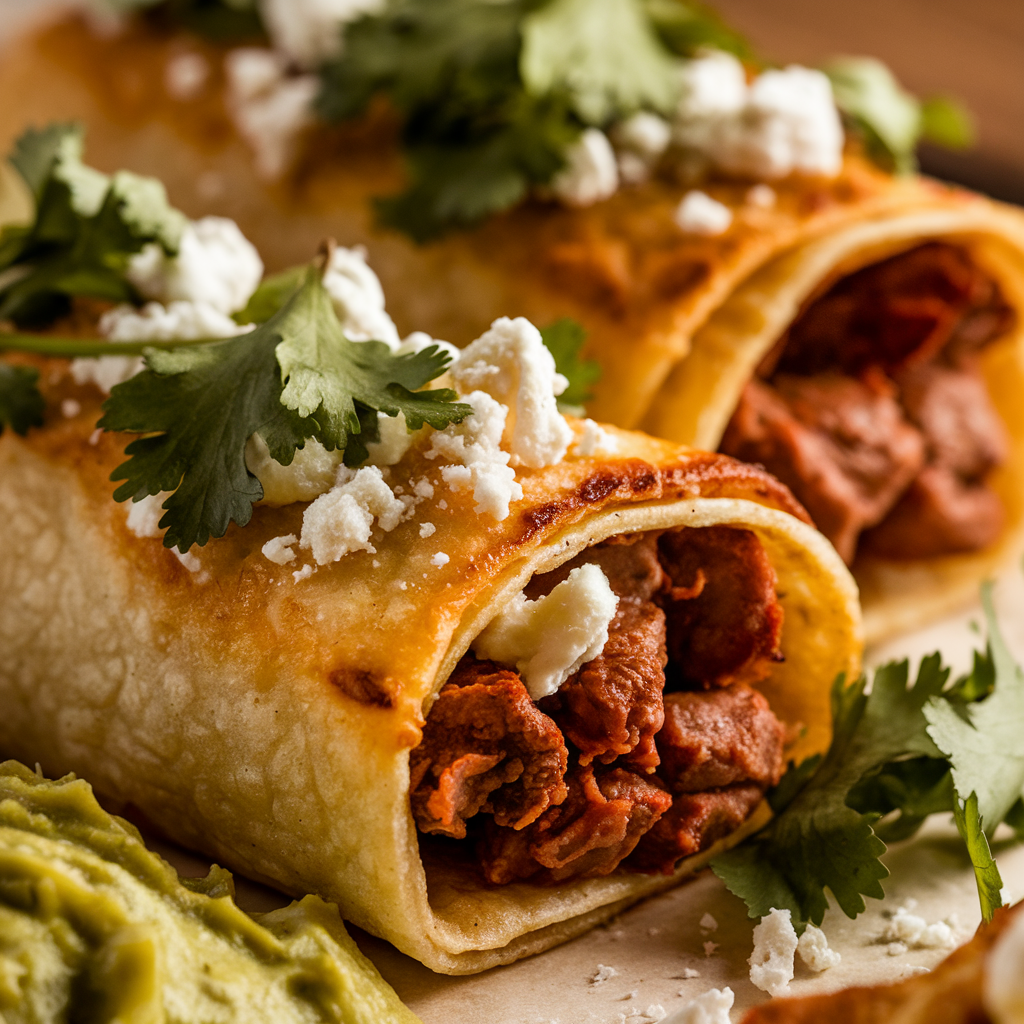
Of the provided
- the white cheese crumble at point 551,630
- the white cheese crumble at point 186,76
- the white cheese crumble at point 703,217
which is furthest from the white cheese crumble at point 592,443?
the white cheese crumble at point 186,76

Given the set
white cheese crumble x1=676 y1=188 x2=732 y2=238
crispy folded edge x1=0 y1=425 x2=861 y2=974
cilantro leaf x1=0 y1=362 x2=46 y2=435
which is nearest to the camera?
crispy folded edge x1=0 y1=425 x2=861 y2=974

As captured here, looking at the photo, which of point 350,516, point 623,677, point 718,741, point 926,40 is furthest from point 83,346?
point 926,40

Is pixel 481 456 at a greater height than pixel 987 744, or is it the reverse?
pixel 481 456

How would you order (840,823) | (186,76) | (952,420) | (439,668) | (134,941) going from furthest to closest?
(186,76)
(952,420)
(840,823)
(439,668)
(134,941)

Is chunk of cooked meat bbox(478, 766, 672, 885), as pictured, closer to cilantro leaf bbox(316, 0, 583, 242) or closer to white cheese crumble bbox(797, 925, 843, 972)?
white cheese crumble bbox(797, 925, 843, 972)

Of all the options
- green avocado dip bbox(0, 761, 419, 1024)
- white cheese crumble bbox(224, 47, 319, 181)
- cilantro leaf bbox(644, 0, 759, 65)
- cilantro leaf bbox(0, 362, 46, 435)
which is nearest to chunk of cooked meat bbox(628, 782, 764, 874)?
green avocado dip bbox(0, 761, 419, 1024)

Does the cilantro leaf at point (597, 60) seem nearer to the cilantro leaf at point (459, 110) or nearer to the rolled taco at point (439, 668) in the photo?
the cilantro leaf at point (459, 110)

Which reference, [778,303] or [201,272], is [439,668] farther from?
[778,303]
